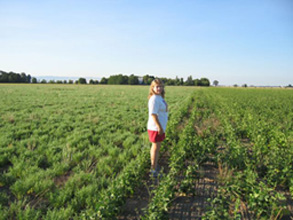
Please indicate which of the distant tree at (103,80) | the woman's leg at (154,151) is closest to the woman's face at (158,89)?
the woman's leg at (154,151)

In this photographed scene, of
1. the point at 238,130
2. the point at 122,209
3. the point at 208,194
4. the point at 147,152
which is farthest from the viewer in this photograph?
the point at 238,130

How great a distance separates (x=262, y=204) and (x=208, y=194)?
97 cm

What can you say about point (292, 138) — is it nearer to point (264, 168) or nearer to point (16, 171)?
point (264, 168)

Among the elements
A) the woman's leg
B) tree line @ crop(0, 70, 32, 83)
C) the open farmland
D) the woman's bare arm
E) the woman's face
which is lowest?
the open farmland

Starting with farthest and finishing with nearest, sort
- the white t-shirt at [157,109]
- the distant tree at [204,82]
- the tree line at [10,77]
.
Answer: the distant tree at [204,82]
the tree line at [10,77]
the white t-shirt at [157,109]

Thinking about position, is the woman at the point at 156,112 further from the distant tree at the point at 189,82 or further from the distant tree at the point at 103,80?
the distant tree at the point at 189,82

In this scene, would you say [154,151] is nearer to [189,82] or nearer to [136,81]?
[136,81]

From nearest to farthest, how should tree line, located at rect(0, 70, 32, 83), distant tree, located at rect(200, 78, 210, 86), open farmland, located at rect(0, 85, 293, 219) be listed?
open farmland, located at rect(0, 85, 293, 219)
tree line, located at rect(0, 70, 32, 83)
distant tree, located at rect(200, 78, 210, 86)

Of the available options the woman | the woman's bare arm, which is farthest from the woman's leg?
the woman's bare arm

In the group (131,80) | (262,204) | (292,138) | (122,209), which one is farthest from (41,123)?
(131,80)

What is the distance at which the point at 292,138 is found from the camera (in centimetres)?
587

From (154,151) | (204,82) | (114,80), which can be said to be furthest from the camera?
(204,82)

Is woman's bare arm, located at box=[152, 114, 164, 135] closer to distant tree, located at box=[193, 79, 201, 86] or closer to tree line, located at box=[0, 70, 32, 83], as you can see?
tree line, located at box=[0, 70, 32, 83]

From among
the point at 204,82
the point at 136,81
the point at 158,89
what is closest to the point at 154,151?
the point at 158,89
